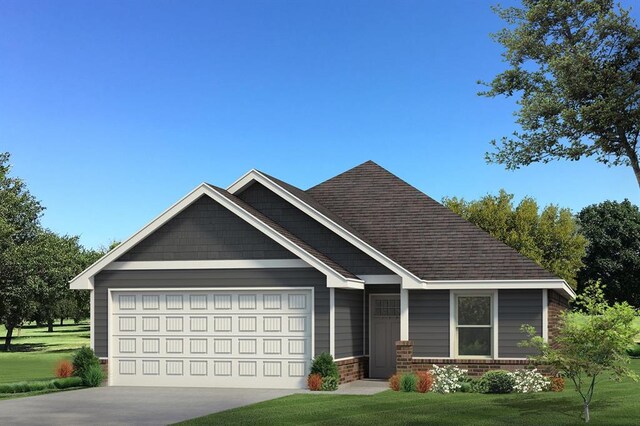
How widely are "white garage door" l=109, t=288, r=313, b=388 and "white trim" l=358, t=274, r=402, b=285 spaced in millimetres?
2301

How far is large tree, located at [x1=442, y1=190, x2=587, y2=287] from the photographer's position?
61.4m

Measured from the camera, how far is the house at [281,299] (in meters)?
25.4

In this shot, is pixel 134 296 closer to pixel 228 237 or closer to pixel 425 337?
pixel 228 237

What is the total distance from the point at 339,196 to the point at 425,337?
7.39m

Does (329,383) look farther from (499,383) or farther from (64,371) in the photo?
(64,371)

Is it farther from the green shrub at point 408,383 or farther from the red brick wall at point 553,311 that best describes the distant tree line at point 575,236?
the green shrub at point 408,383

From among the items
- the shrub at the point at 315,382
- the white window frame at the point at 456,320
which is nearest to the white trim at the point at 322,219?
the white window frame at the point at 456,320

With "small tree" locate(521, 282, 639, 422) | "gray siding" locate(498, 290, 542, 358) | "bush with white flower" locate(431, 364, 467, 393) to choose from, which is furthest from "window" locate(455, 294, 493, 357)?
"small tree" locate(521, 282, 639, 422)

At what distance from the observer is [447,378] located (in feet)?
82.2

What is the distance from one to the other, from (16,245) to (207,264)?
33663 mm

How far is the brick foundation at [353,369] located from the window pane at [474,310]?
3.29 meters

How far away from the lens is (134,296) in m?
26.6

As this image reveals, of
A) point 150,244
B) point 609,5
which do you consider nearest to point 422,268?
point 150,244

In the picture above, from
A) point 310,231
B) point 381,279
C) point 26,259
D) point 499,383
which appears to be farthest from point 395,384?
point 26,259
